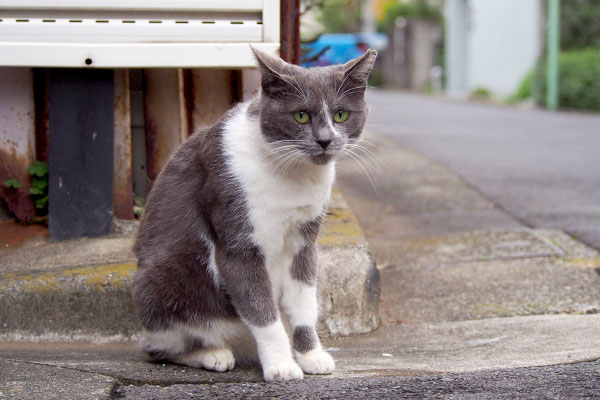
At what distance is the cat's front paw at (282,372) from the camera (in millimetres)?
2869

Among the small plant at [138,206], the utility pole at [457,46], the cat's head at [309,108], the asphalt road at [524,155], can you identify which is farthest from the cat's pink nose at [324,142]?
the utility pole at [457,46]

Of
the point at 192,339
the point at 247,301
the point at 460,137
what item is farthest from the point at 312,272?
the point at 460,137

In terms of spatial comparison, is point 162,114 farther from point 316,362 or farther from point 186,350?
point 316,362

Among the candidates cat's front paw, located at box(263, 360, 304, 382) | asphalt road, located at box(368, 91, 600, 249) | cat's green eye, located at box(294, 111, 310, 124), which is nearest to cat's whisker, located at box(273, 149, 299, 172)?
cat's green eye, located at box(294, 111, 310, 124)

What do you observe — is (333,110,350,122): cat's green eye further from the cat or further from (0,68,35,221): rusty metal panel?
(0,68,35,221): rusty metal panel

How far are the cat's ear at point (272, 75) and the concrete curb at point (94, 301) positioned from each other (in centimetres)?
113

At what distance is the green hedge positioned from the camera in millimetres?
15195

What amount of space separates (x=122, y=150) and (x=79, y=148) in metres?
0.29

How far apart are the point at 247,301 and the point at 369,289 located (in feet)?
3.30

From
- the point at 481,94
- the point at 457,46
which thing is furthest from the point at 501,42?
the point at 457,46

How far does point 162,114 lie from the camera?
4.40 meters

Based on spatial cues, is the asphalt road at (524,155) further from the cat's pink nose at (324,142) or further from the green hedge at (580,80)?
the green hedge at (580,80)

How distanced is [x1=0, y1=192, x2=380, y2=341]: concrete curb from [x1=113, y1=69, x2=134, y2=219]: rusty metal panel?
0.57 m

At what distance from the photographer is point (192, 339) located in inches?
123
